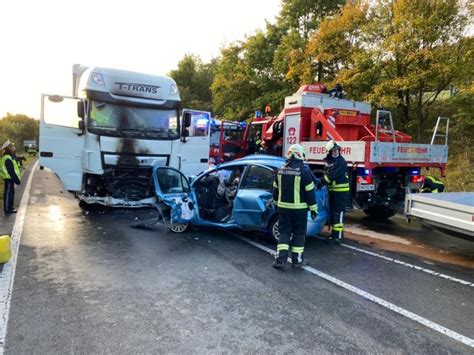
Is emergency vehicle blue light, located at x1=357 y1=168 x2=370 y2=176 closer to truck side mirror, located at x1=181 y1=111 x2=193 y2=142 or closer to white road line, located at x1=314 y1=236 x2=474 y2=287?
white road line, located at x1=314 y1=236 x2=474 y2=287

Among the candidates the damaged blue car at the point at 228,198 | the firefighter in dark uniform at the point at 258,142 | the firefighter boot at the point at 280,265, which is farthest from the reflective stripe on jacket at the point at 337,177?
the firefighter in dark uniform at the point at 258,142

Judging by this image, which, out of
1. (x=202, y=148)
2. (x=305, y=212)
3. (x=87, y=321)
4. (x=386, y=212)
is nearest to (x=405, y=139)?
(x=386, y=212)

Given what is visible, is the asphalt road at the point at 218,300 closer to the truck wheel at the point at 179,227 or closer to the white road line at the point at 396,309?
the white road line at the point at 396,309

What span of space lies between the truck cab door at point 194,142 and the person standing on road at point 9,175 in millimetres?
3849

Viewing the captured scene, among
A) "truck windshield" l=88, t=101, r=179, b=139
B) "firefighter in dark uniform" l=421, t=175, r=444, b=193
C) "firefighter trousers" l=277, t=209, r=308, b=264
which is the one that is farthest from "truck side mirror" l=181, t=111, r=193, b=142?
"firefighter in dark uniform" l=421, t=175, r=444, b=193

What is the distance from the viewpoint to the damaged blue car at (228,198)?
21.2ft

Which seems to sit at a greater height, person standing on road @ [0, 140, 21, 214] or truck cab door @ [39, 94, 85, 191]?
truck cab door @ [39, 94, 85, 191]

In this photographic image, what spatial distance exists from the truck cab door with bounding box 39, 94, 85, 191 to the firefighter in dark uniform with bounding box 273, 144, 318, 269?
4.72 meters

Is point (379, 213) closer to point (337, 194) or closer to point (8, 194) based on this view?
point (337, 194)

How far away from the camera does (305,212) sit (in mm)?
5430

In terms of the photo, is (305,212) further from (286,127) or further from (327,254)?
(286,127)

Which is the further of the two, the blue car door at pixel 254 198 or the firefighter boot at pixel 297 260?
the blue car door at pixel 254 198

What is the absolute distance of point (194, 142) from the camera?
9562 mm

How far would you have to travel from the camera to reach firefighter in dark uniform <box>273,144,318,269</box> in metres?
5.38
